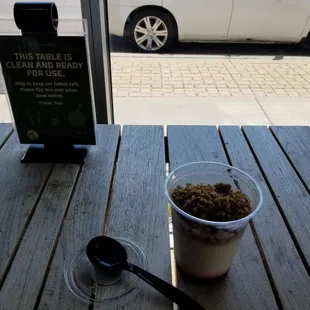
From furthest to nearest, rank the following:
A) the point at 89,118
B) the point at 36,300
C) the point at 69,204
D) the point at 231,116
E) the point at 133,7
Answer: the point at 231,116, the point at 133,7, the point at 89,118, the point at 69,204, the point at 36,300

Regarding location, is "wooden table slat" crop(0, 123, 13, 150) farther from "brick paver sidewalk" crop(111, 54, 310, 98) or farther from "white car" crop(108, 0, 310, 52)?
"brick paver sidewalk" crop(111, 54, 310, 98)

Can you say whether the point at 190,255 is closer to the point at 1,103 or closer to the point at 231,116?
the point at 231,116

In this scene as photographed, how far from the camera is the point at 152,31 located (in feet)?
8.16

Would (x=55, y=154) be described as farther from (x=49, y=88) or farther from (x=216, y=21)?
(x=216, y=21)

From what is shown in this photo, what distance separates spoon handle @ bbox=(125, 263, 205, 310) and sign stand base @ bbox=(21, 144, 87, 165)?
0.46m

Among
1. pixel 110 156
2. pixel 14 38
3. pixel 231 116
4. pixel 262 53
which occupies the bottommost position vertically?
pixel 231 116

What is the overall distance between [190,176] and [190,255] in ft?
0.60

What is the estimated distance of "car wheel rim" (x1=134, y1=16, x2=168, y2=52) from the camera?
2.48 m

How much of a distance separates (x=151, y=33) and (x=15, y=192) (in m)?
1.92

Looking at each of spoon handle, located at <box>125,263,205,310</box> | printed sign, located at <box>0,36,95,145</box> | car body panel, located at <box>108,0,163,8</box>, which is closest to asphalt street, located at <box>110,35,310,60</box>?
car body panel, located at <box>108,0,163,8</box>

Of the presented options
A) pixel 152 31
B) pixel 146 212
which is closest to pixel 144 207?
pixel 146 212

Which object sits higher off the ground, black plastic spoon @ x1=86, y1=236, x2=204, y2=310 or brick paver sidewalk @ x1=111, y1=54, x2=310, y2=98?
black plastic spoon @ x1=86, y1=236, x2=204, y2=310

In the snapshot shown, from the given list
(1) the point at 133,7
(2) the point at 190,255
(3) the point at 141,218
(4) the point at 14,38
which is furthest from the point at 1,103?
(2) the point at 190,255

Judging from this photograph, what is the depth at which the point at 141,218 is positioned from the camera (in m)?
0.81
